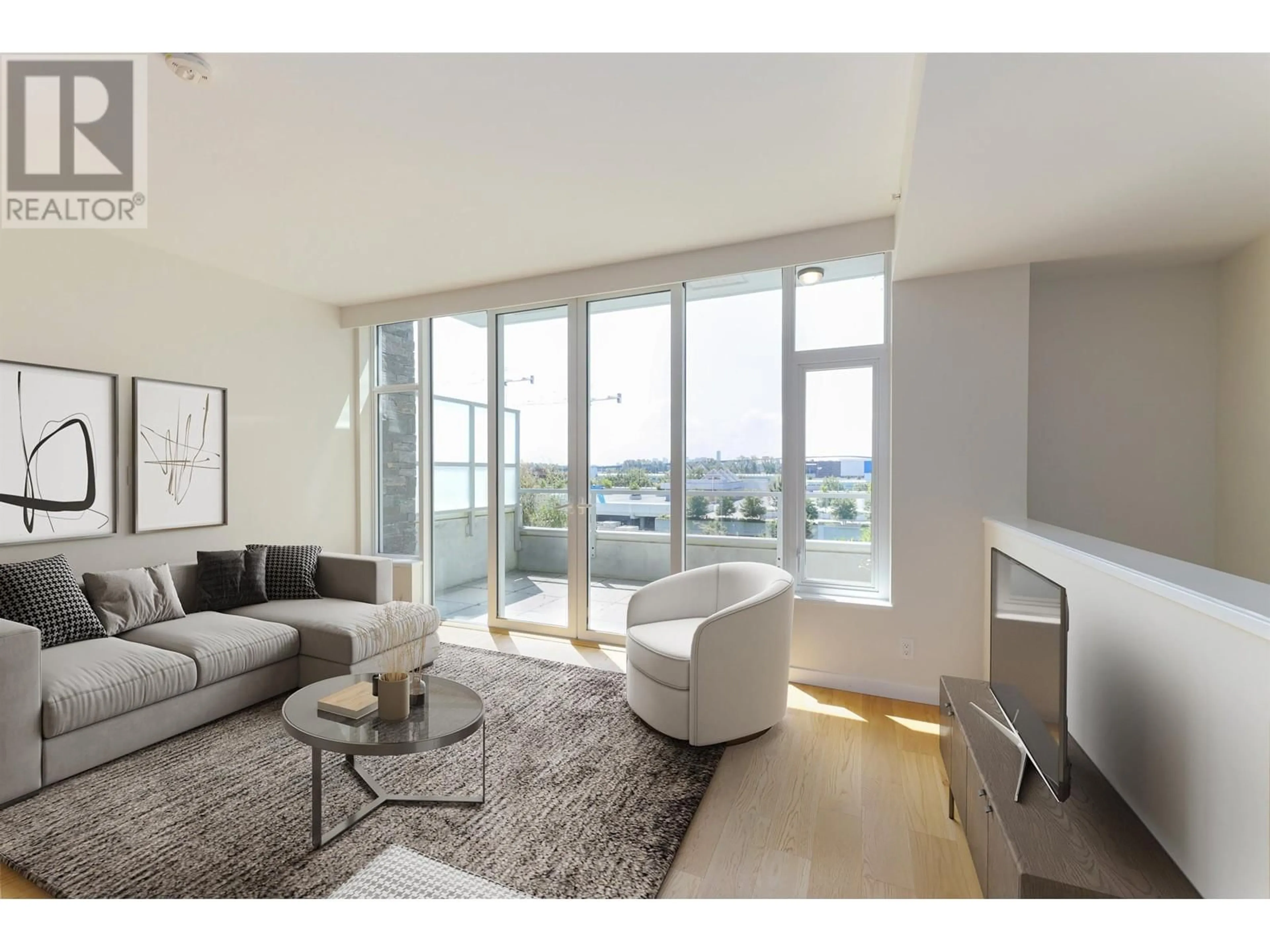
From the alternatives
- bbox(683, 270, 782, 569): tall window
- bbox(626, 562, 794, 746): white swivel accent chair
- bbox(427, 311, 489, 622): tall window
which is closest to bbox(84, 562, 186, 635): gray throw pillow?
bbox(427, 311, 489, 622): tall window

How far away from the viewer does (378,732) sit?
1.86 m

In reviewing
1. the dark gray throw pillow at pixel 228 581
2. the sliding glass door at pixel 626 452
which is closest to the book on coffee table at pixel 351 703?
the dark gray throw pillow at pixel 228 581

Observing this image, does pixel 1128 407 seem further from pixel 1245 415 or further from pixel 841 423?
Result: pixel 841 423

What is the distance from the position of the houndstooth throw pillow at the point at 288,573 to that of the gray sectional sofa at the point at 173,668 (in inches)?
2.8

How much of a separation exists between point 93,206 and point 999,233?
14.4 ft

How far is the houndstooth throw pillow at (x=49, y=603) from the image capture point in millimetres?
2492

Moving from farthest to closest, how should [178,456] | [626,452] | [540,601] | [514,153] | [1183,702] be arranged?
[540,601] < [626,452] < [178,456] < [514,153] < [1183,702]

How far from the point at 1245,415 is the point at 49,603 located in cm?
569

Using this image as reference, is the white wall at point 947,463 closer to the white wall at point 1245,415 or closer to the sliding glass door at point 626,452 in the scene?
the white wall at point 1245,415

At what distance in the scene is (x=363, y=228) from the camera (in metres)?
3.17

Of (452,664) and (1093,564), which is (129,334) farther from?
(1093,564)

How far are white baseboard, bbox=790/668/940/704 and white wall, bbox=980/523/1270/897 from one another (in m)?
1.20

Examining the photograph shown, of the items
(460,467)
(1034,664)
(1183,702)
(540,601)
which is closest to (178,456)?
(460,467)
